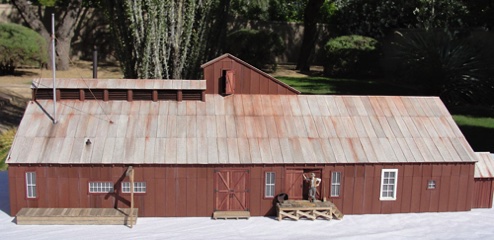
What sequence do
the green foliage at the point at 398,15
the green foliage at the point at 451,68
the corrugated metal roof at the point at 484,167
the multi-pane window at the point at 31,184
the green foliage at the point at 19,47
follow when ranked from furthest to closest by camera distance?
the green foliage at the point at 398,15, the green foliage at the point at 19,47, the green foliage at the point at 451,68, the corrugated metal roof at the point at 484,167, the multi-pane window at the point at 31,184

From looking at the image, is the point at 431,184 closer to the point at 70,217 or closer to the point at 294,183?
the point at 294,183

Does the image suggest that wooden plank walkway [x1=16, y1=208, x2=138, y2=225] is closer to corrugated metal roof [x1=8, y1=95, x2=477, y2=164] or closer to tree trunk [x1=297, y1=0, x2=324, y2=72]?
corrugated metal roof [x1=8, y1=95, x2=477, y2=164]

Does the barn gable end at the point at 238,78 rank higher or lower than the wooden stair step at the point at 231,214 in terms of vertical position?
higher

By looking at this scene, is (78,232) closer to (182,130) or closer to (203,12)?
(182,130)

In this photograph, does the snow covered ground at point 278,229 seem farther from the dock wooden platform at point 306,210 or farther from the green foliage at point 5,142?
the green foliage at point 5,142

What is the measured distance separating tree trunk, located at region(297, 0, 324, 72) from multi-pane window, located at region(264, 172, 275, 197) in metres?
25.5

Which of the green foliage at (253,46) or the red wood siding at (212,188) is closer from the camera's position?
the red wood siding at (212,188)

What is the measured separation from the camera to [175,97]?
19500 mm

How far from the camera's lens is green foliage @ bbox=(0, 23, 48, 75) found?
37.0 meters

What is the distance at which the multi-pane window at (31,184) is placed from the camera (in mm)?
17359

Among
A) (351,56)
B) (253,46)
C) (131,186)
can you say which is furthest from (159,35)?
(351,56)

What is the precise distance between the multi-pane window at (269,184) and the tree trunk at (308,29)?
25509mm

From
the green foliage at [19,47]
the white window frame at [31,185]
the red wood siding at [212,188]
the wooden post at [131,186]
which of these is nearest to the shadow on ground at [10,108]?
the green foliage at [19,47]

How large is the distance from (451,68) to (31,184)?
24261mm
